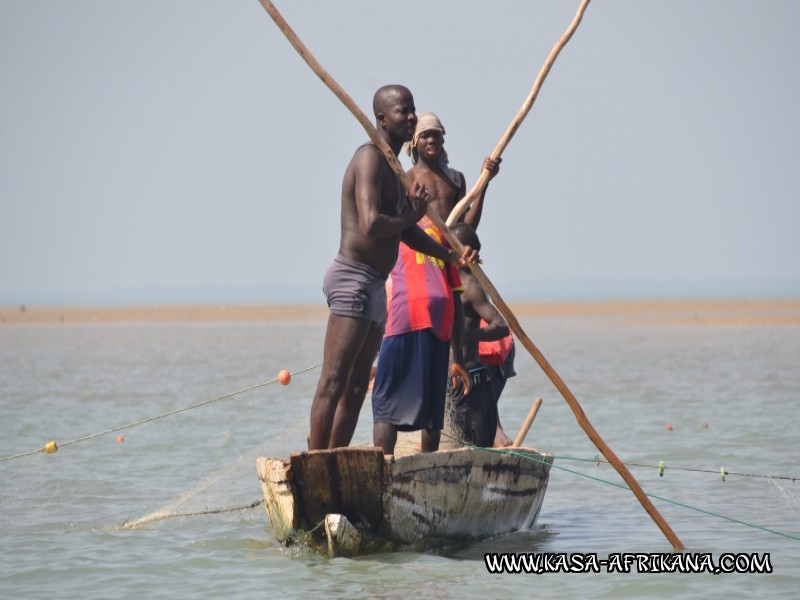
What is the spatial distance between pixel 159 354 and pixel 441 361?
70.6 ft

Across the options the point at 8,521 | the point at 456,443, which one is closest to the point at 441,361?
the point at 456,443

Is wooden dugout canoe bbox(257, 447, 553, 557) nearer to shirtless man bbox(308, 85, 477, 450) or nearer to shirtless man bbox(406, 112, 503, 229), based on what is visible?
shirtless man bbox(308, 85, 477, 450)

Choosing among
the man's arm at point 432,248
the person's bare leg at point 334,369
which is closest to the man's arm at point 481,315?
the man's arm at point 432,248

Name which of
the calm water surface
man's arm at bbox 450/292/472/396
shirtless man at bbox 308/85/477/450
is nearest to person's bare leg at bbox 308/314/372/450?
shirtless man at bbox 308/85/477/450

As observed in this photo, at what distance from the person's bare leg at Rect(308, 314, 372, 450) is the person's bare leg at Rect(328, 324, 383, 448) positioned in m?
0.09

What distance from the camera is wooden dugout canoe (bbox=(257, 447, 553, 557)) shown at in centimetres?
664

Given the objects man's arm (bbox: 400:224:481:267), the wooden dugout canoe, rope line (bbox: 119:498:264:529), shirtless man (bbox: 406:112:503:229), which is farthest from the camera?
rope line (bbox: 119:498:264:529)

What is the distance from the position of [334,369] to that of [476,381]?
1.62 m

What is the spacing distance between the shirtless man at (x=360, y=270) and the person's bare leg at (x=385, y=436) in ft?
0.96

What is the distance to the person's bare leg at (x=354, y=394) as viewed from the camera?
695cm

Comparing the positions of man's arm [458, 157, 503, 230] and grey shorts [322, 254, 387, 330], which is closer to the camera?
grey shorts [322, 254, 387, 330]

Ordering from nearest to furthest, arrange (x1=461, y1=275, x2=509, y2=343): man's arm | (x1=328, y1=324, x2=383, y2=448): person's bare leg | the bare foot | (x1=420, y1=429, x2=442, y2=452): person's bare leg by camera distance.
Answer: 1. (x1=328, y1=324, x2=383, y2=448): person's bare leg
2. (x1=420, y1=429, x2=442, y2=452): person's bare leg
3. (x1=461, y1=275, x2=509, y2=343): man's arm
4. the bare foot

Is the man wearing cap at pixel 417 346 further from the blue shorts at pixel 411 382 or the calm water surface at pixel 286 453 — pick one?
the calm water surface at pixel 286 453

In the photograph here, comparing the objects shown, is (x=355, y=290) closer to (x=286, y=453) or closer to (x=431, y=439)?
(x=431, y=439)
